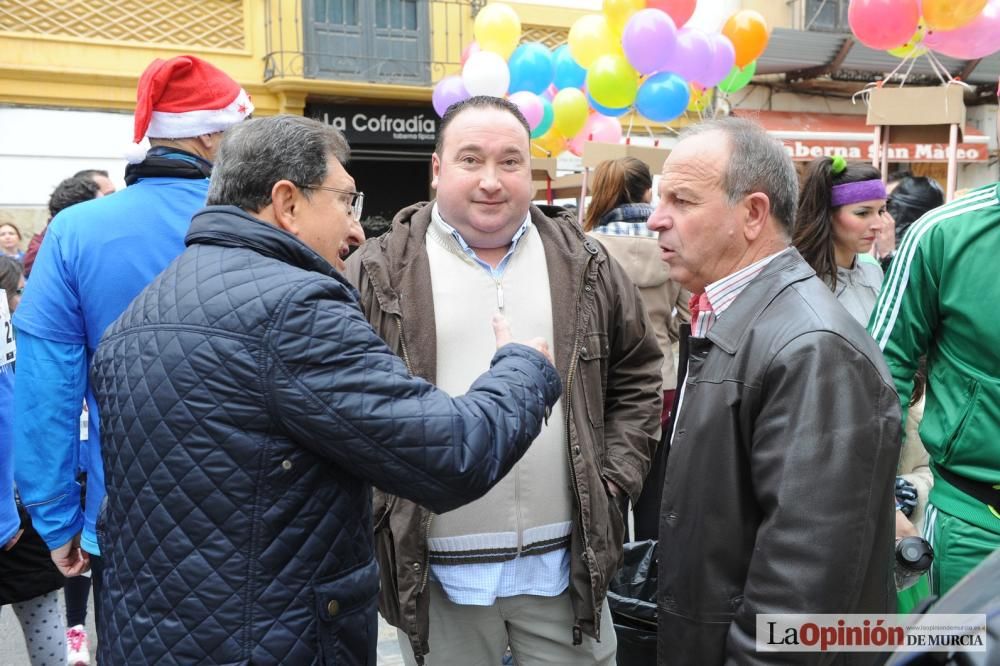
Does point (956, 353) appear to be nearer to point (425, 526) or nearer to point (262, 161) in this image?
point (425, 526)

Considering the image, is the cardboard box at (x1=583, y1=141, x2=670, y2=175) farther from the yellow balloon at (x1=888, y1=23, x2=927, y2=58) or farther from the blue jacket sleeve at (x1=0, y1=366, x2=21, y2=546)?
the blue jacket sleeve at (x1=0, y1=366, x2=21, y2=546)

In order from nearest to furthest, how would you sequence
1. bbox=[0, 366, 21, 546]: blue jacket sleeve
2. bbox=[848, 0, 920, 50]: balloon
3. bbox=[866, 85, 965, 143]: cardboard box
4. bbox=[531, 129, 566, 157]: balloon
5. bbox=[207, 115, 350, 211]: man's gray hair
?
bbox=[207, 115, 350, 211]: man's gray hair
bbox=[0, 366, 21, 546]: blue jacket sleeve
bbox=[866, 85, 965, 143]: cardboard box
bbox=[848, 0, 920, 50]: balloon
bbox=[531, 129, 566, 157]: balloon

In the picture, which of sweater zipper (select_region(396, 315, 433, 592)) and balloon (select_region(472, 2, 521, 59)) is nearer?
sweater zipper (select_region(396, 315, 433, 592))

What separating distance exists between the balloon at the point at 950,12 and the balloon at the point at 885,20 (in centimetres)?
12

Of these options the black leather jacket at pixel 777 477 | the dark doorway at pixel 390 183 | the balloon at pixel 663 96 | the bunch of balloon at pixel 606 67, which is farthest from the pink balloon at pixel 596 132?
the black leather jacket at pixel 777 477

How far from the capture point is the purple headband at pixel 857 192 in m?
3.89

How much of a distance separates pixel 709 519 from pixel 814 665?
0.33 m

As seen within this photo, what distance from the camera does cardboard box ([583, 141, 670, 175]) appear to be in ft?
19.7

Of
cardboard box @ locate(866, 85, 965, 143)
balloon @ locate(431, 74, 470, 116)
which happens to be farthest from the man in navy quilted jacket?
balloon @ locate(431, 74, 470, 116)

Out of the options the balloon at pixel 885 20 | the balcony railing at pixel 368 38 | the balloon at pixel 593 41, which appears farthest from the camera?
the balcony railing at pixel 368 38

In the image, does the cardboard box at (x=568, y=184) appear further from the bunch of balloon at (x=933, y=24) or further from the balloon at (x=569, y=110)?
the bunch of balloon at (x=933, y=24)

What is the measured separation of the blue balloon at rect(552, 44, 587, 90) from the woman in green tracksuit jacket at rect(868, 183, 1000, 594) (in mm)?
6426

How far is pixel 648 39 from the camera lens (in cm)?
730

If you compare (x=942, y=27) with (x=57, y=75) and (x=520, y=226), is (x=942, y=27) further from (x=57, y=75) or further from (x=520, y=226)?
(x=57, y=75)
